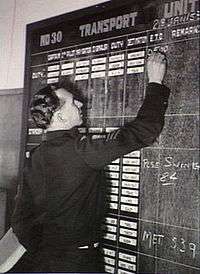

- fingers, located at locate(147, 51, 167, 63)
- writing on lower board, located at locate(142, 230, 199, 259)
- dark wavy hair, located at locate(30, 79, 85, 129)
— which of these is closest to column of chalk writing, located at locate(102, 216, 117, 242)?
writing on lower board, located at locate(142, 230, 199, 259)

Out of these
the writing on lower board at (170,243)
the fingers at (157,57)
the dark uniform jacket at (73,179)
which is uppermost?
the fingers at (157,57)

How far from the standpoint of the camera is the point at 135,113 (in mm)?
1339

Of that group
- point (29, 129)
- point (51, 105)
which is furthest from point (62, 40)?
point (29, 129)

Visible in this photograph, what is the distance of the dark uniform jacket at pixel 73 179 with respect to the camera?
1314mm

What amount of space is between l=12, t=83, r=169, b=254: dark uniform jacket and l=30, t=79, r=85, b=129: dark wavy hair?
0.23 feet

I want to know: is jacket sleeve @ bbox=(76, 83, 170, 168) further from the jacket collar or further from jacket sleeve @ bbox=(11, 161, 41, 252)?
jacket sleeve @ bbox=(11, 161, 41, 252)

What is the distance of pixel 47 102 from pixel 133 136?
16.1 inches

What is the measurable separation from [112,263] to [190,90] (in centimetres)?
63

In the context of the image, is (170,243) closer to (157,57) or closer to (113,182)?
(113,182)

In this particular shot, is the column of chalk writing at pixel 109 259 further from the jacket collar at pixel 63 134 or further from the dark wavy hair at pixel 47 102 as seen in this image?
the dark wavy hair at pixel 47 102

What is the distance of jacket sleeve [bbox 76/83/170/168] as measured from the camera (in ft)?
4.20

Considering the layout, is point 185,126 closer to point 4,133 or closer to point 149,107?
point 149,107

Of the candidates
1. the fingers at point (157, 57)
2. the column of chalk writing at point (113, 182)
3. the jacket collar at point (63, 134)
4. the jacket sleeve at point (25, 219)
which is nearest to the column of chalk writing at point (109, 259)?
the column of chalk writing at point (113, 182)

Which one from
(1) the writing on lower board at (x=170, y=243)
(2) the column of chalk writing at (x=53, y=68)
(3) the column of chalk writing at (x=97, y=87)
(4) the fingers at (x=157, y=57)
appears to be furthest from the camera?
(2) the column of chalk writing at (x=53, y=68)
